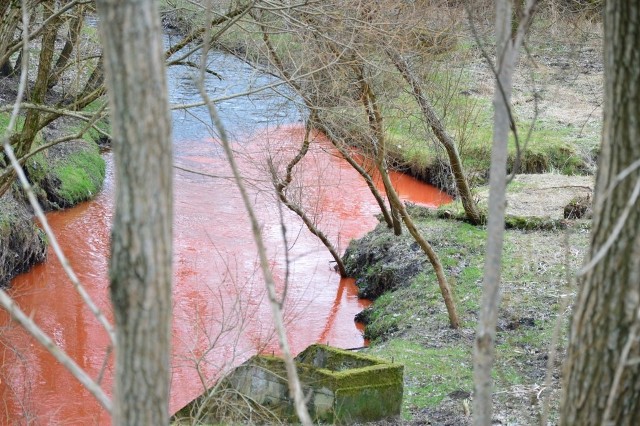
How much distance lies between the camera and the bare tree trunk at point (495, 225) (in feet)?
7.32

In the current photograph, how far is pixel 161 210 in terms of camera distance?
6.12 ft

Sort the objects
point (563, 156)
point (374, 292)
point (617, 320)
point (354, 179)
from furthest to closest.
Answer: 1. point (563, 156)
2. point (354, 179)
3. point (374, 292)
4. point (617, 320)

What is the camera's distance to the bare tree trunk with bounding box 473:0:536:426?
2.23 m

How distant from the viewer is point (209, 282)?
501 inches

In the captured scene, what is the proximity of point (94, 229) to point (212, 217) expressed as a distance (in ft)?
7.31

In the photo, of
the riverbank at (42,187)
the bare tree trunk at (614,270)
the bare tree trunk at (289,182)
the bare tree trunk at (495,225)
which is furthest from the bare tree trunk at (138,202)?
the riverbank at (42,187)

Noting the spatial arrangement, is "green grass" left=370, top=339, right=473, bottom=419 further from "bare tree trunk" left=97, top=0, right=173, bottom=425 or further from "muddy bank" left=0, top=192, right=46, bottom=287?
"muddy bank" left=0, top=192, right=46, bottom=287

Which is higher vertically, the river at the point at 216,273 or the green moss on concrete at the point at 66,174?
the green moss on concrete at the point at 66,174

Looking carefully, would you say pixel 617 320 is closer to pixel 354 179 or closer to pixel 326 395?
pixel 326 395

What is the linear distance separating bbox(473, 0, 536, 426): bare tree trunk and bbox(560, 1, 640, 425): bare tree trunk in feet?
0.92

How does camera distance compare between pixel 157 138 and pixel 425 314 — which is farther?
pixel 425 314

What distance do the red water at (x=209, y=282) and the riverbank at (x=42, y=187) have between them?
0.93ft

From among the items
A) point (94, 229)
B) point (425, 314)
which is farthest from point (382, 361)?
point (94, 229)

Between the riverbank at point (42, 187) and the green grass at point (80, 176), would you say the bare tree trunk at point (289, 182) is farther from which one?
the green grass at point (80, 176)
